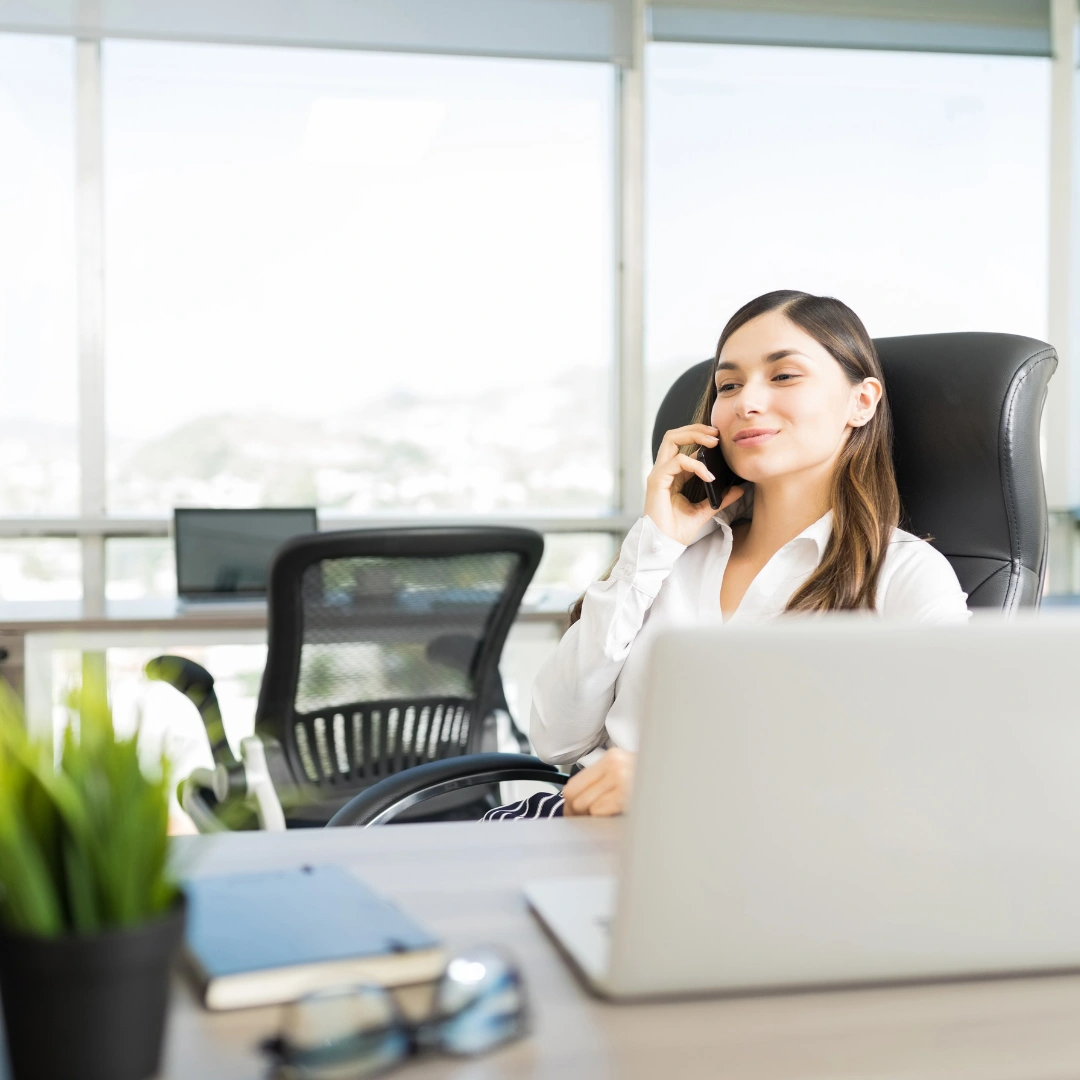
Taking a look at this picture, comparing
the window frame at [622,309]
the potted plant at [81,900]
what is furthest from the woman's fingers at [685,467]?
the window frame at [622,309]

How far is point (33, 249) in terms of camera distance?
4113 millimetres

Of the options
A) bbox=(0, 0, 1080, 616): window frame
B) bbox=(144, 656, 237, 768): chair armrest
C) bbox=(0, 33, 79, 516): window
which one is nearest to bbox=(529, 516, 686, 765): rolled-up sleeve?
bbox=(144, 656, 237, 768): chair armrest

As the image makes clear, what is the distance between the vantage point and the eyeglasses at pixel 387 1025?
1.74 feet

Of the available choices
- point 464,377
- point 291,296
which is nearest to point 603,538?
point 464,377

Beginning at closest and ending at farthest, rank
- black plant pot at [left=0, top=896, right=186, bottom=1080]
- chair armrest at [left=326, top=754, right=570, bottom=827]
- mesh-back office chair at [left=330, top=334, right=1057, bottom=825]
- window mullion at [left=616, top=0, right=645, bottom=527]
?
black plant pot at [left=0, top=896, right=186, bottom=1080] → chair armrest at [left=326, top=754, right=570, bottom=827] → mesh-back office chair at [left=330, top=334, right=1057, bottom=825] → window mullion at [left=616, top=0, right=645, bottom=527]

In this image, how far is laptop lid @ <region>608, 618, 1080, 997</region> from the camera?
58cm

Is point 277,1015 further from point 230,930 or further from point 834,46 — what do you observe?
point 834,46

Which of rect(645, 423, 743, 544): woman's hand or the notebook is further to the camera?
rect(645, 423, 743, 544): woman's hand

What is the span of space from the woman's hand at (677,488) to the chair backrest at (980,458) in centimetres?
28

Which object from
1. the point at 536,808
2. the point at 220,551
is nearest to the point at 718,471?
the point at 536,808

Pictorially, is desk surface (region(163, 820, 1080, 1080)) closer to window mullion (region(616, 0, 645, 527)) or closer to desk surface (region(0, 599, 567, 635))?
desk surface (region(0, 599, 567, 635))

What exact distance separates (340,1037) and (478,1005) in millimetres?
85

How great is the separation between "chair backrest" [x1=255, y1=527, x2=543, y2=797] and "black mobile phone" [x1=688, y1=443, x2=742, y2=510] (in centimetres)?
40

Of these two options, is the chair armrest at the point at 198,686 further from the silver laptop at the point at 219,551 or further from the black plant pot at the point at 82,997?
the black plant pot at the point at 82,997
